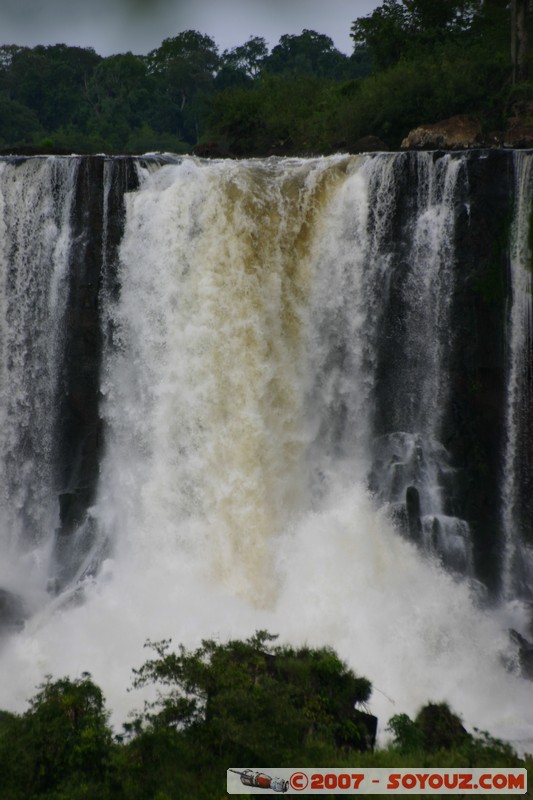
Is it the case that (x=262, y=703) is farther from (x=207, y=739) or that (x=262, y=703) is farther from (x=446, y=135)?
(x=446, y=135)

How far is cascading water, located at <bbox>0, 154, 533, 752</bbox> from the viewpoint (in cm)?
1997

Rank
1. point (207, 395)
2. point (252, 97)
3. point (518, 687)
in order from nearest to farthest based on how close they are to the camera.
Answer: point (518, 687)
point (207, 395)
point (252, 97)

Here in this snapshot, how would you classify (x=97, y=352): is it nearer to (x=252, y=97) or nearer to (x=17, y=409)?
(x=17, y=409)

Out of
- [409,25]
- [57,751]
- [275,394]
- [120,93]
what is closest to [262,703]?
[57,751]

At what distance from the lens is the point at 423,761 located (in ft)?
46.4

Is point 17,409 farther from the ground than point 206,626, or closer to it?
farther from the ground

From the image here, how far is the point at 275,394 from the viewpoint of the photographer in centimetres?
2081

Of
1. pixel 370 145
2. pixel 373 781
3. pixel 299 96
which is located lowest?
pixel 373 781

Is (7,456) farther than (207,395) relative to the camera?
Yes

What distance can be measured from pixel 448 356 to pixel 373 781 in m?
9.80

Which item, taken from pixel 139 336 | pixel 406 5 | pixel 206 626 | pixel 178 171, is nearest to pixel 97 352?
pixel 139 336

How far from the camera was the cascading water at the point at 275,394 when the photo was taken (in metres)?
20.0

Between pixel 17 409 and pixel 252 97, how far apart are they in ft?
52.0

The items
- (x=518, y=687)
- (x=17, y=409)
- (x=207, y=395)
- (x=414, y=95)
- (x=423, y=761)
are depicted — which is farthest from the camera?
(x=414, y=95)
